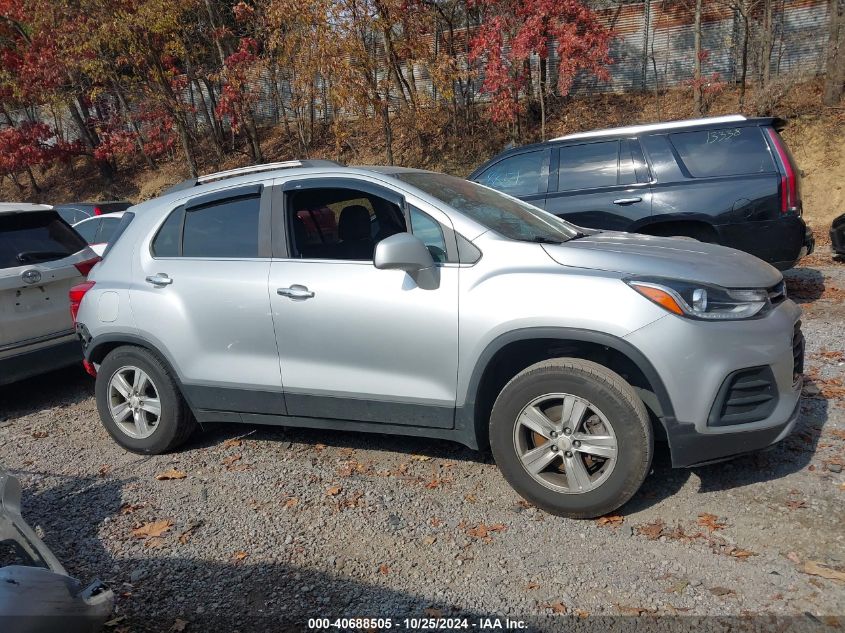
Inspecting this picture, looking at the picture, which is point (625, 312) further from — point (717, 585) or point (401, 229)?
point (401, 229)

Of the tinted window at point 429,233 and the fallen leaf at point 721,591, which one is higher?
the tinted window at point 429,233

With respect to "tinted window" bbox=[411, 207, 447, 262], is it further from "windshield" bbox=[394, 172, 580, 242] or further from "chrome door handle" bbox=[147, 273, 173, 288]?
"chrome door handle" bbox=[147, 273, 173, 288]

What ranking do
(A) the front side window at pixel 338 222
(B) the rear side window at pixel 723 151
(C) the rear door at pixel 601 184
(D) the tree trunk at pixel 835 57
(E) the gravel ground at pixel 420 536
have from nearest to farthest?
1. (E) the gravel ground at pixel 420 536
2. (A) the front side window at pixel 338 222
3. (B) the rear side window at pixel 723 151
4. (C) the rear door at pixel 601 184
5. (D) the tree trunk at pixel 835 57

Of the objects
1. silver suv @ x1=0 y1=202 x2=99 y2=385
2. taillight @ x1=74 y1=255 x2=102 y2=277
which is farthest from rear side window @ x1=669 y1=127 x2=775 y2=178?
silver suv @ x1=0 y1=202 x2=99 y2=385

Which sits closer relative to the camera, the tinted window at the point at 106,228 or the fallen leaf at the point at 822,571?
the fallen leaf at the point at 822,571

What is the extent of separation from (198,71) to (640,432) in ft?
56.4

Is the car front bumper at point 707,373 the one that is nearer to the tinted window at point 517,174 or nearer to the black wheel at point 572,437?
the black wheel at point 572,437

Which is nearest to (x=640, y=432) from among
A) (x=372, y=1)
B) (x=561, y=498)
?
(x=561, y=498)

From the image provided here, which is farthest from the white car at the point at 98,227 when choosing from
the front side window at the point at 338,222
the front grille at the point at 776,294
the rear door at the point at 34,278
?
the front grille at the point at 776,294

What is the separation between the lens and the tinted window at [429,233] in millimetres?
3617

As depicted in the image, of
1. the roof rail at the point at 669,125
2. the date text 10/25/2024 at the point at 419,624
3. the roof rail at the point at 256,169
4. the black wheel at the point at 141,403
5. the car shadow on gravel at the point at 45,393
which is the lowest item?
the car shadow on gravel at the point at 45,393

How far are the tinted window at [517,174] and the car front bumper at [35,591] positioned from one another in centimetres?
595

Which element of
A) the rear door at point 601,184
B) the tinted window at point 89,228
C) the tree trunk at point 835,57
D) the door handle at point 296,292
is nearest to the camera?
the door handle at point 296,292

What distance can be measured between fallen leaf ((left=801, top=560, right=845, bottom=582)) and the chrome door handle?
155 inches
